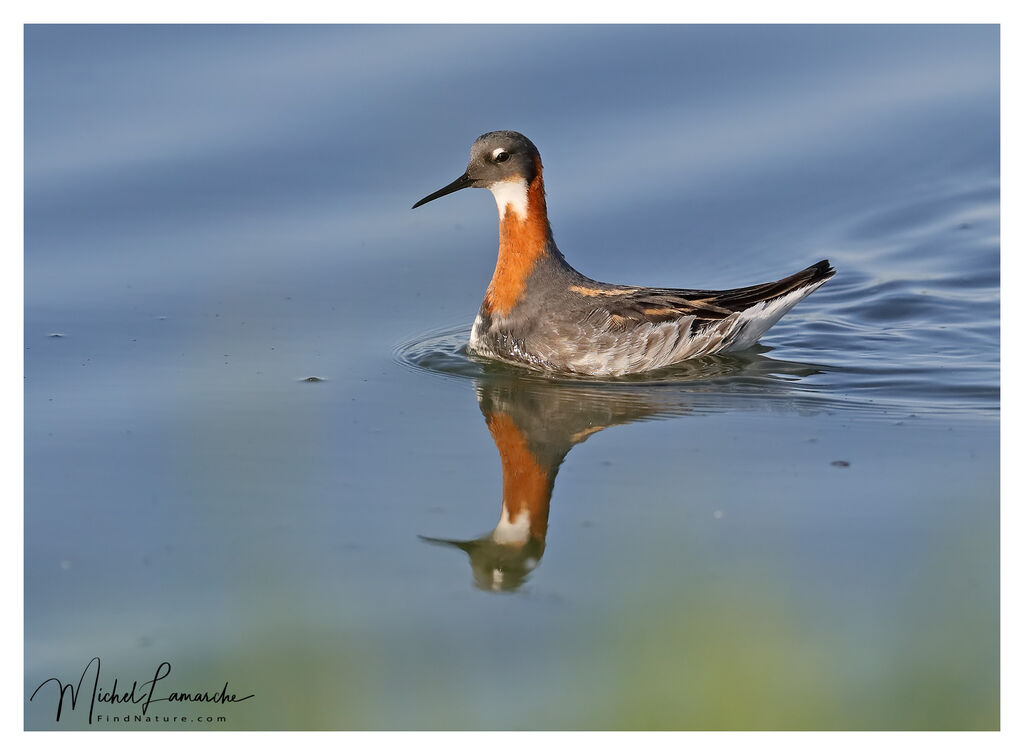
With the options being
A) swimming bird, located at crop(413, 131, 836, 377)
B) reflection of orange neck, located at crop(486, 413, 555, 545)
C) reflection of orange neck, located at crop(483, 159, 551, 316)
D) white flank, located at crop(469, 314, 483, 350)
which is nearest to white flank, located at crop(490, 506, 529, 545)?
reflection of orange neck, located at crop(486, 413, 555, 545)

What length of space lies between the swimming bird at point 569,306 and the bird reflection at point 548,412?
230mm

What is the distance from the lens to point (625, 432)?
27.3ft

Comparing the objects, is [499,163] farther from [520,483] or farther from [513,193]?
[520,483]

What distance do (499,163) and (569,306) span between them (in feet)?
3.81

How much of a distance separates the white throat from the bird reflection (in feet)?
4.19

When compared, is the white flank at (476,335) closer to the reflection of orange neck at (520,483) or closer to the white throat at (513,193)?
the white throat at (513,193)

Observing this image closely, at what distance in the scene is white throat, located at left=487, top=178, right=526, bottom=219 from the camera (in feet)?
33.2

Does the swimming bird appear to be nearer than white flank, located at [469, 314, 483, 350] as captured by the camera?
Yes

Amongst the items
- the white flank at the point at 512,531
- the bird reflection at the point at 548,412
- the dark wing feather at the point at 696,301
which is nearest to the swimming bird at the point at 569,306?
the dark wing feather at the point at 696,301

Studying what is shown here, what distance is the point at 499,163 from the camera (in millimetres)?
10078

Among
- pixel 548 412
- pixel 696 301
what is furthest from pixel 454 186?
pixel 548 412

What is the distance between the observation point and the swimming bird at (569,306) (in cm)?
983
